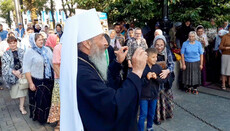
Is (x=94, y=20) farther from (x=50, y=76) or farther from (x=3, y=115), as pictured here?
(x=3, y=115)

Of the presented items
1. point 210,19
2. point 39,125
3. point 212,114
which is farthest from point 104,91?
point 210,19

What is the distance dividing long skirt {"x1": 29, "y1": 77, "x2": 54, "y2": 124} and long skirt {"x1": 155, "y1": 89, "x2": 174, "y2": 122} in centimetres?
238

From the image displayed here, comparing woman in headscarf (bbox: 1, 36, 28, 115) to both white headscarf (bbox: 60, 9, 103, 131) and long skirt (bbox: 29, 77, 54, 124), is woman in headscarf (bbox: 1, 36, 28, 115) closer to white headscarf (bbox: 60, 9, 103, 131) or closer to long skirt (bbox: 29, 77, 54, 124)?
long skirt (bbox: 29, 77, 54, 124)

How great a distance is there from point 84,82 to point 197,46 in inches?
190

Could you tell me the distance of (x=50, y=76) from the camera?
4.51m

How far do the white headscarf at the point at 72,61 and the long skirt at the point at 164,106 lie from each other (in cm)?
284

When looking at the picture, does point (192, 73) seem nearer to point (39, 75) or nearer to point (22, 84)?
point (39, 75)

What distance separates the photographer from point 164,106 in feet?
14.0

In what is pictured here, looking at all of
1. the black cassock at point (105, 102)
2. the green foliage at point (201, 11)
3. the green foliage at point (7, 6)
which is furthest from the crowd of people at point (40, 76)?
the green foliage at point (7, 6)

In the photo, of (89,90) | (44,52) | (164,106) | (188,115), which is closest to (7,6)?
(44,52)

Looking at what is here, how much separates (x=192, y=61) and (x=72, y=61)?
4815 millimetres

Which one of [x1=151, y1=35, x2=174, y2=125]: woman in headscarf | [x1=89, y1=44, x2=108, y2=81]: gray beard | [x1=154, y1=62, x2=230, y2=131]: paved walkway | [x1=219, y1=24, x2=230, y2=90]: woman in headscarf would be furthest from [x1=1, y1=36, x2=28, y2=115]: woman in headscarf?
[x1=219, y1=24, x2=230, y2=90]: woman in headscarf

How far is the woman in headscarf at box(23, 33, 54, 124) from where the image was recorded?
14.0 feet

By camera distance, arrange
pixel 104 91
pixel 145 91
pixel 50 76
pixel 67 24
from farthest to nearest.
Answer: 1. pixel 50 76
2. pixel 145 91
3. pixel 67 24
4. pixel 104 91
